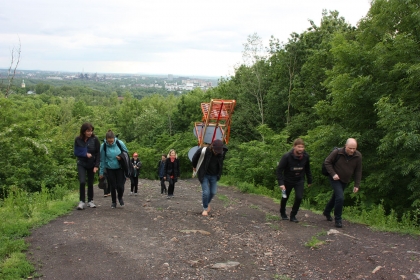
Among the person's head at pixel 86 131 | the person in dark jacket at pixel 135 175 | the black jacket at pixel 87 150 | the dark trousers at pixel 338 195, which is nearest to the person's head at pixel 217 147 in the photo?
the dark trousers at pixel 338 195

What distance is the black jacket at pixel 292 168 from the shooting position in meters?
7.27

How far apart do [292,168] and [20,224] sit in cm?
502

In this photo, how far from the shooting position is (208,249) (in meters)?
5.72

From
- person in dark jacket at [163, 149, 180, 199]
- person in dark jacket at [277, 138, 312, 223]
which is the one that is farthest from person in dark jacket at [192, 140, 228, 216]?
person in dark jacket at [163, 149, 180, 199]

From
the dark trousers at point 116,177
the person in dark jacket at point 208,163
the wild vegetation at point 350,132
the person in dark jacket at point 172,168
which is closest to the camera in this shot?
the person in dark jacket at point 208,163

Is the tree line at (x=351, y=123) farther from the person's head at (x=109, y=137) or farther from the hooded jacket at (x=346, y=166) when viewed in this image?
the person's head at (x=109, y=137)

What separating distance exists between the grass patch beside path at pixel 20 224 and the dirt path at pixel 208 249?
0.18 meters

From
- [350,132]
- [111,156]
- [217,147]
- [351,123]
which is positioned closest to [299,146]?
[217,147]

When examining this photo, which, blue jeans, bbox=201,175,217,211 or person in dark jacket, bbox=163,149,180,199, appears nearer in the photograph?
blue jeans, bbox=201,175,217,211

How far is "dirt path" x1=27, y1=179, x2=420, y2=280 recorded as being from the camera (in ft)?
15.7

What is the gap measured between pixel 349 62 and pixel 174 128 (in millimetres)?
30959

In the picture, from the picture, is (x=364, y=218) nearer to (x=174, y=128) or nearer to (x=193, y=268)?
(x=193, y=268)

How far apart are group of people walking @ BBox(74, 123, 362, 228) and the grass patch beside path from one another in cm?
70

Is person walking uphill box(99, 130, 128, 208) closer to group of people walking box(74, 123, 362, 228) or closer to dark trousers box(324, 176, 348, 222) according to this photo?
group of people walking box(74, 123, 362, 228)
